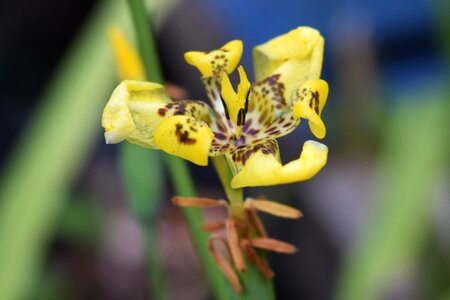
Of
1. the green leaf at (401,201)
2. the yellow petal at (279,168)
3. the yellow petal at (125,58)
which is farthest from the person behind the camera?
the green leaf at (401,201)

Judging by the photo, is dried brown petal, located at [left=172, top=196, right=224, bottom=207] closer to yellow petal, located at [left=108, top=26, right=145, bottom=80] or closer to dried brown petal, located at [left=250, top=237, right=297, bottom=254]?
dried brown petal, located at [left=250, top=237, right=297, bottom=254]

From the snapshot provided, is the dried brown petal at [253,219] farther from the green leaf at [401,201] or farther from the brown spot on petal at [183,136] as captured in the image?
the green leaf at [401,201]

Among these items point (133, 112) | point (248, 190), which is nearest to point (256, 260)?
point (133, 112)

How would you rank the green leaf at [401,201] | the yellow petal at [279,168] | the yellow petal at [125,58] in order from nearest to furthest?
1. the yellow petal at [279,168]
2. the yellow petal at [125,58]
3. the green leaf at [401,201]

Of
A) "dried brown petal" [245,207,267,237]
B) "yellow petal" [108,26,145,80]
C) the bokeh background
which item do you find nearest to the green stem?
"dried brown petal" [245,207,267,237]

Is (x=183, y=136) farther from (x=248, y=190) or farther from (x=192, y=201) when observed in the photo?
(x=248, y=190)

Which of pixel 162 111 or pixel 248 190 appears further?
pixel 248 190

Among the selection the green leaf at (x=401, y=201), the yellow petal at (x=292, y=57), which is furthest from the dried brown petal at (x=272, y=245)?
the green leaf at (x=401, y=201)
